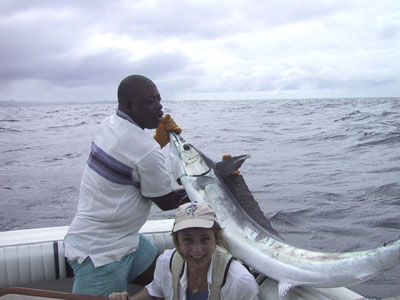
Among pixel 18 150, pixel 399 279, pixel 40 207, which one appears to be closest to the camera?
pixel 399 279

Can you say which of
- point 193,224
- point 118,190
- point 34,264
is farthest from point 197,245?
point 34,264

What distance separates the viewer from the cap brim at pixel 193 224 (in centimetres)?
237

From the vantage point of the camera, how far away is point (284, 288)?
8.38ft

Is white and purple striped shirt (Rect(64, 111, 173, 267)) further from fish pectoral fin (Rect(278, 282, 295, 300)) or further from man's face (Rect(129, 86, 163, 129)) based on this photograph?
fish pectoral fin (Rect(278, 282, 295, 300))

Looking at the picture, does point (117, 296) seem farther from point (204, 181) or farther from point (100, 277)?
point (204, 181)

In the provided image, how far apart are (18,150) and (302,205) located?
1336cm

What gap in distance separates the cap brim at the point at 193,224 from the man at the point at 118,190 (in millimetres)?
324

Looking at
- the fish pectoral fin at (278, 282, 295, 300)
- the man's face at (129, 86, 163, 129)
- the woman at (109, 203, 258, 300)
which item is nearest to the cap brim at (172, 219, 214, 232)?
the woman at (109, 203, 258, 300)

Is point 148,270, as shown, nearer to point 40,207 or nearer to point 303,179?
point 40,207

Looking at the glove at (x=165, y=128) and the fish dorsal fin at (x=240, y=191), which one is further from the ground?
the glove at (x=165, y=128)

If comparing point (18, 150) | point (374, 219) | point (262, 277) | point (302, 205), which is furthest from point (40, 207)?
point (18, 150)

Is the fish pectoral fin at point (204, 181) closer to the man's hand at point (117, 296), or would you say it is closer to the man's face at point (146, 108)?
the man's face at point (146, 108)

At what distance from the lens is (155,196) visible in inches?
104

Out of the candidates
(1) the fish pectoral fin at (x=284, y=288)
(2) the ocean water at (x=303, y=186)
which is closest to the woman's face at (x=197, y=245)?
(1) the fish pectoral fin at (x=284, y=288)
